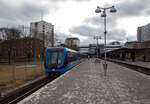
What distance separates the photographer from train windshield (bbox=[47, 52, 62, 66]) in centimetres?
1215

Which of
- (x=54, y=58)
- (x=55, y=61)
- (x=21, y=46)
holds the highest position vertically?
(x=21, y=46)

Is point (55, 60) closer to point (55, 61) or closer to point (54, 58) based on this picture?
point (55, 61)

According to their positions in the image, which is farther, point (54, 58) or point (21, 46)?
point (21, 46)

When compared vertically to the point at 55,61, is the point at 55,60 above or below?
above

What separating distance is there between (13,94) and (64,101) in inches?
173

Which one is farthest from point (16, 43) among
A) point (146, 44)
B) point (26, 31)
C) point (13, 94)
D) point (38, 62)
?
point (146, 44)

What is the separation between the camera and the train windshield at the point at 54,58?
39.9 feet

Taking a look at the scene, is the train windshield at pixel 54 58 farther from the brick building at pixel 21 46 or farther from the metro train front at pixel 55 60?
the brick building at pixel 21 46

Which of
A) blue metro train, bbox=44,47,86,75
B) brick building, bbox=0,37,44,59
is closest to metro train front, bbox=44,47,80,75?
blue metro train, bbox=44,47,86,75

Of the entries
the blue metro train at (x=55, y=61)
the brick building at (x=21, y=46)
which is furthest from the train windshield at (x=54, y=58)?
the brick building at (x=21, y=46)

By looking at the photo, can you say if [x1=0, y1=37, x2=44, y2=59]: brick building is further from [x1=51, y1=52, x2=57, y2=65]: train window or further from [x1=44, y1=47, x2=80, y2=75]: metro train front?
[x1=51, y1=52, x2=57, y2=65]: train window

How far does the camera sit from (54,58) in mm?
12266

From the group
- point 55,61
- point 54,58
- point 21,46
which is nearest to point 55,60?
point 55,61

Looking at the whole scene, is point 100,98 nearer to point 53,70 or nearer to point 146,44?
point 53,70
